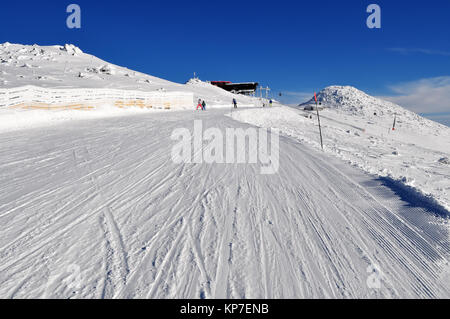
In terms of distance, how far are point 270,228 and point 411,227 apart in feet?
8.48

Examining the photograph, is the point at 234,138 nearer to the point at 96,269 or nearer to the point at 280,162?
the point at 280,162

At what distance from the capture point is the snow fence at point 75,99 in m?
14.7

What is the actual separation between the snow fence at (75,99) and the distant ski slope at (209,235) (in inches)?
430

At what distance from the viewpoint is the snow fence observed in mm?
14652

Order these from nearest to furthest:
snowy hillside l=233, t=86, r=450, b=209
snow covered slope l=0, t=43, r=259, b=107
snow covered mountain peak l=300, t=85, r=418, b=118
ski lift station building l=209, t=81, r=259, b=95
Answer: snowy hillside l=233, t=86, r=450, b=209 < snow covered slope l=0, t=43, r=259, b=107 < snow covered mountain peak l=300, t=85, r=418, b=118 < ski lift station building l=209, t=81, r=259, b=95

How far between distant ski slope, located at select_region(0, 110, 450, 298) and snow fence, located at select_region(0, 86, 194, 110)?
1093cm

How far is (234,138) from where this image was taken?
11172 mm

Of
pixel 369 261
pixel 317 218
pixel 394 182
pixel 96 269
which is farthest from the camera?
pixel 394 182

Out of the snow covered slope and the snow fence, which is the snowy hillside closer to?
the snow fence

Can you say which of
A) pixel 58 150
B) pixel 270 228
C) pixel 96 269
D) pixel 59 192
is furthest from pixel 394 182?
pixel 58 150

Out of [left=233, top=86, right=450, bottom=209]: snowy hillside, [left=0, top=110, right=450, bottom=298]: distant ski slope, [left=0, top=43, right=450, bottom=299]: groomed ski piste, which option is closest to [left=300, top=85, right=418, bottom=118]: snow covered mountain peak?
[left=233, top=86, right=450, bottom=209]: snowy hillside

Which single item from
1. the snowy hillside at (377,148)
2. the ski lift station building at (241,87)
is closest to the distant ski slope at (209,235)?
the snowy hillside at (377,148)

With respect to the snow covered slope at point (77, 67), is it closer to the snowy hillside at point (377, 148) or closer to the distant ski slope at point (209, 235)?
the snowy hillside at point (377, 148)

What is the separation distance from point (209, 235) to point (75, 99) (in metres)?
20.7
